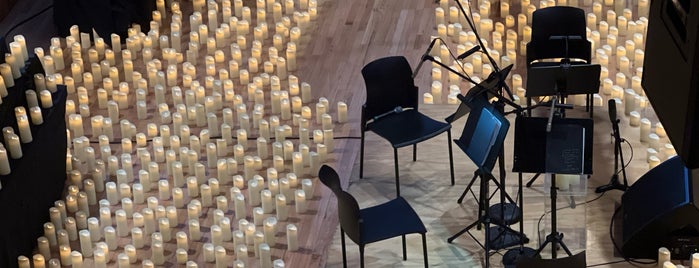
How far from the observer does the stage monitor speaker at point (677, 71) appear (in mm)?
4805

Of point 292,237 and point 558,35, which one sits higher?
point 558,35

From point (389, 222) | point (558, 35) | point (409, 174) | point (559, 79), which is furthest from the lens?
point (558, 35)

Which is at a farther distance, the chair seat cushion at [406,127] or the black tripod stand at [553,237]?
the chair seat cushion at [406,127]

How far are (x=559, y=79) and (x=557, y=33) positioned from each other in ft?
4.55

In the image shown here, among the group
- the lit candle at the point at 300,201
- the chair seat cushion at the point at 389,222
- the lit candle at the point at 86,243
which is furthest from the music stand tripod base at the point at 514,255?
the lit candle at the point at 86,243

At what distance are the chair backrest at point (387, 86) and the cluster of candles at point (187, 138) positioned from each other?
0.56 meters

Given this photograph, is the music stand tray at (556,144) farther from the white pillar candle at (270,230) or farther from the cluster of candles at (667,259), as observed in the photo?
the white pillar candle at (270,230)

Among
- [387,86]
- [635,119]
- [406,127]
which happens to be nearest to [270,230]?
[406,127]

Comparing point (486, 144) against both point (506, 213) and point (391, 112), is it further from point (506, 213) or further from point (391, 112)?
point (391, 112)

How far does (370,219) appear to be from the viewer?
6711mm

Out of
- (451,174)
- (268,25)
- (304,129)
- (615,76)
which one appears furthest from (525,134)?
(268,25)

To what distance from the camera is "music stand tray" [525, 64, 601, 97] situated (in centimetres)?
688

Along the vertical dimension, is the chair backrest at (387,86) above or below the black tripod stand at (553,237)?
above

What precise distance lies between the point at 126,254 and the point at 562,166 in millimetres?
2435
